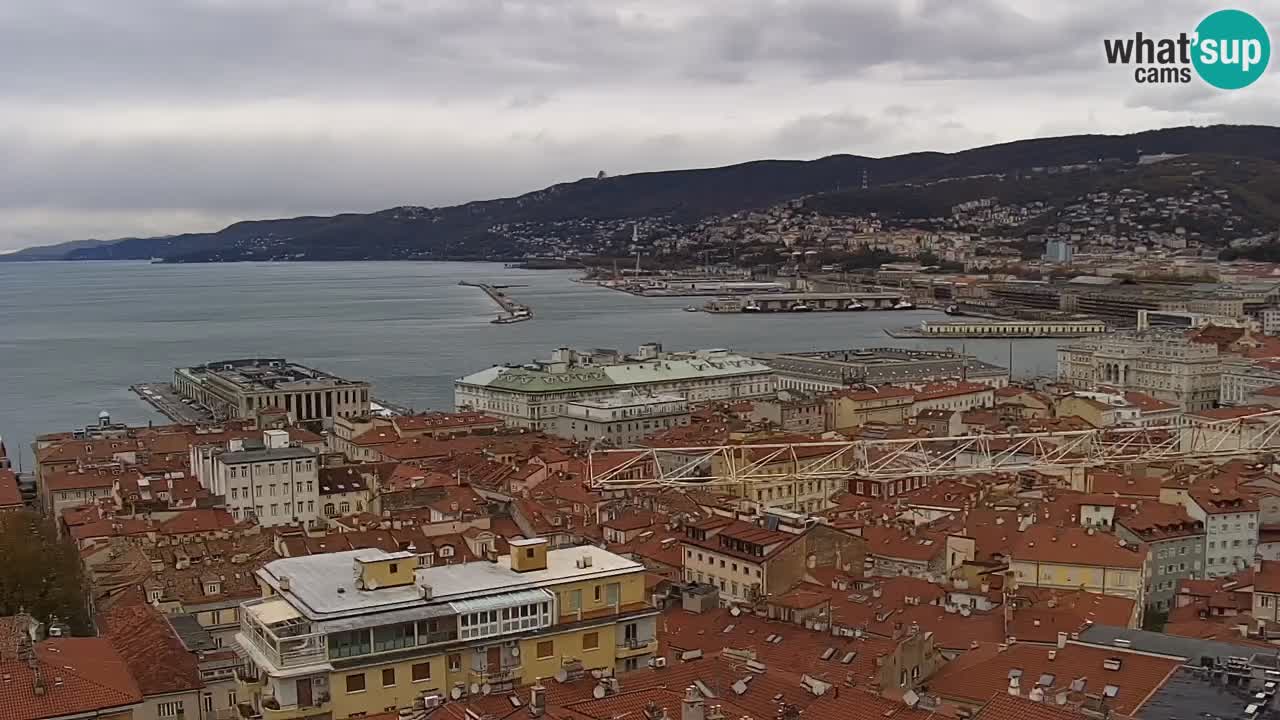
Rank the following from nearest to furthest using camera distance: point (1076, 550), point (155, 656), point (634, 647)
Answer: point (634, 647) → point (155, 656) → point (1076, 550)

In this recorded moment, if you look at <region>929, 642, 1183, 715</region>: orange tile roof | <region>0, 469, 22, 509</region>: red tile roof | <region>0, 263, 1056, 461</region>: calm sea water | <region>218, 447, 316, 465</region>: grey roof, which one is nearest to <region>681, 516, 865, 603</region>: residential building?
<region>929, 642, 1183, 715</region>: orange tile roof

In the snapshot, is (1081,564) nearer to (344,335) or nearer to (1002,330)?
(1002,330)

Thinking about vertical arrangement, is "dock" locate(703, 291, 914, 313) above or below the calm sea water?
below

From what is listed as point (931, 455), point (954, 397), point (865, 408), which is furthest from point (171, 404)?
point (931, 455)

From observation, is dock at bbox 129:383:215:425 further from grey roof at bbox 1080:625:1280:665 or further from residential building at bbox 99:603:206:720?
grey roof at bbox 1080:625:1280:665

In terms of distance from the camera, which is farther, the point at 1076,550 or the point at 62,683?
the point at 1076,550

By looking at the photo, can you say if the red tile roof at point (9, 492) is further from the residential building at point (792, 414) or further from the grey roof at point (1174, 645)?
the residential building at point (792, 414)
